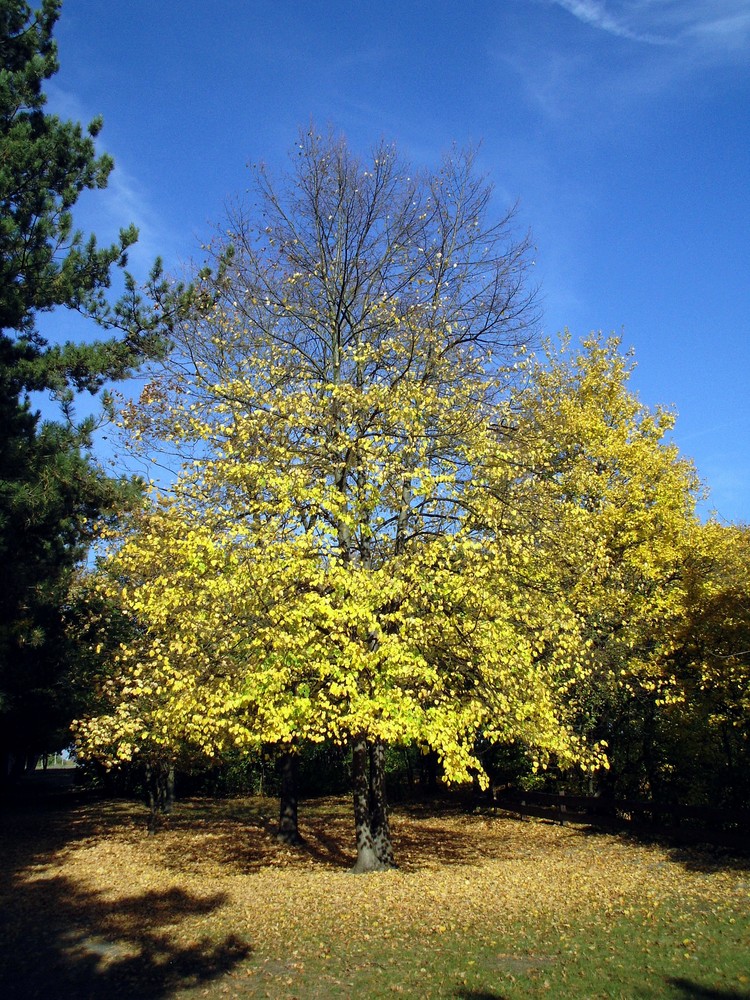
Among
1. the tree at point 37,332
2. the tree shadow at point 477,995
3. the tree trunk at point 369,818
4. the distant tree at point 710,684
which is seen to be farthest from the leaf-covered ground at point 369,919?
the tree at point 37,332

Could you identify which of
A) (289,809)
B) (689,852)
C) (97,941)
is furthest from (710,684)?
(97,941)

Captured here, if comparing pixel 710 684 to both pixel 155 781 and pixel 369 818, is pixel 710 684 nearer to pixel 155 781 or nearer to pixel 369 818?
pixel 369 818

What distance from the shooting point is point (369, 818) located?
515 inches

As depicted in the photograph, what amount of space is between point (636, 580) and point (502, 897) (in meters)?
9.40

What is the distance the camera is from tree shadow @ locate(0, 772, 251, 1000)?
7.43 m

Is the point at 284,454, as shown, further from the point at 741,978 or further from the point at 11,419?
the point at 741,978

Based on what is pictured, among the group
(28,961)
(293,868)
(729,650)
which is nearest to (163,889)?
(293,868)

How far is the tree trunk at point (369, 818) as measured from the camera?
12.7 m

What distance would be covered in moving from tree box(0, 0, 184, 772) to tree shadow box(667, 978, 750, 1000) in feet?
33.3

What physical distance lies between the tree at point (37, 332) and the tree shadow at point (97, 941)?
363 cm

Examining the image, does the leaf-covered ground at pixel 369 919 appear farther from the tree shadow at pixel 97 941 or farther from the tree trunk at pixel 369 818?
the tree trunk at pixel 369 818

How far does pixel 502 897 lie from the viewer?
1110 centimetres

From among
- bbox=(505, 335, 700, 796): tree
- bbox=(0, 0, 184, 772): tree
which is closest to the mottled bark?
bbox=(0, 0, 184, 772): tree

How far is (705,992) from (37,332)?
43.1 feet
